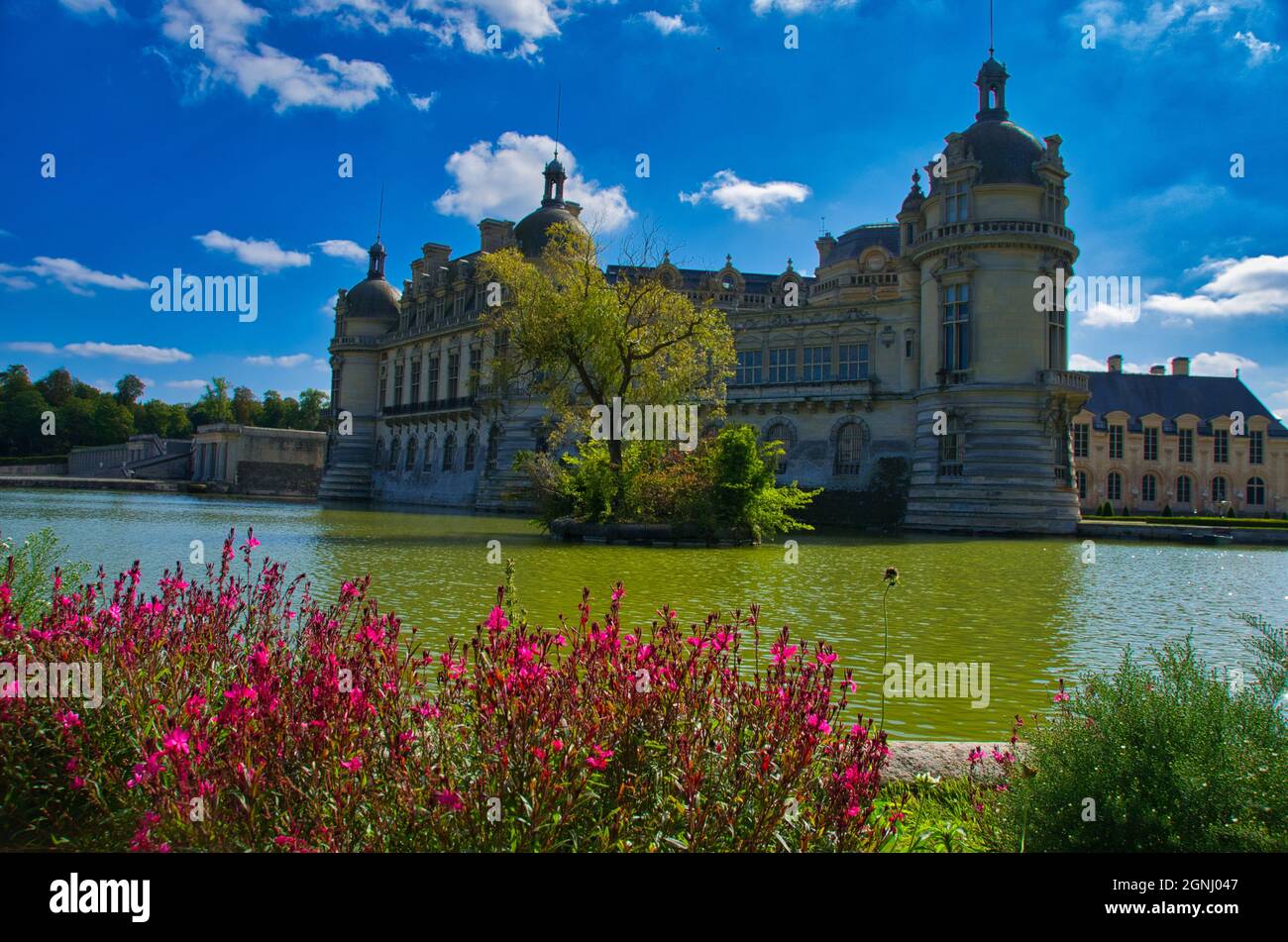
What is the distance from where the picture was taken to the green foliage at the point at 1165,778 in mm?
3463

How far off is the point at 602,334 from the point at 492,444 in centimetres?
2499

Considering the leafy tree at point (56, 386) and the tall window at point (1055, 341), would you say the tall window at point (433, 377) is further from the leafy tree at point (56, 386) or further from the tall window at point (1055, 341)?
the leafy tree at point (56, 386)

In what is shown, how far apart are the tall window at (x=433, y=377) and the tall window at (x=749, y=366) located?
78.6 ft

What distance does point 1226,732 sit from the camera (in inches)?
147

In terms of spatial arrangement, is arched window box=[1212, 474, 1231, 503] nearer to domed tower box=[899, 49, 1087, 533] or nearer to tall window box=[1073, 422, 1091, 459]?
tall window box=[1073, 422, 1091, 459]

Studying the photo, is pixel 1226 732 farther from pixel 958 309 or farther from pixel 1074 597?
pixel 958 309

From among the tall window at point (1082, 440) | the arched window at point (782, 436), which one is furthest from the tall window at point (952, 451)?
the tall window at point (1082, 440)

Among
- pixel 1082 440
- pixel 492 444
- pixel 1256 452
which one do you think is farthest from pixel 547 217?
pixel 1256 452

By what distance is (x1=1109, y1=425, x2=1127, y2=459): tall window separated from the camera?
221 feet

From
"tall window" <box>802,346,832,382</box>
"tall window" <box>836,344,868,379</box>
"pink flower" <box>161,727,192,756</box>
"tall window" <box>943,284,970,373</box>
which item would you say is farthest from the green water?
"tall window" <box>802,346,832,382</box>

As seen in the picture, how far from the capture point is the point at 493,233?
60.5 m

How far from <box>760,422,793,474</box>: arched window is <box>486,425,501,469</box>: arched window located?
16.1m

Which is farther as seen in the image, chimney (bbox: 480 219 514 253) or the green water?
chimney (bbox: 480 219 514 253)
